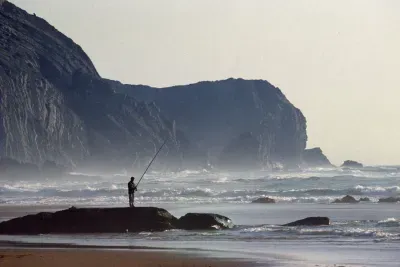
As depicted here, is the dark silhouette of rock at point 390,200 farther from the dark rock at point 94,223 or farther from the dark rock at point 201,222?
the dark rock at point 94,223

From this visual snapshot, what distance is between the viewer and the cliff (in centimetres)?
10312

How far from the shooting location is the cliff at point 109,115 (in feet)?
338

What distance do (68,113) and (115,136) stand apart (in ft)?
56.9

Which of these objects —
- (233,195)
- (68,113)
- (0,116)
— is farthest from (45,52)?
(233,195)

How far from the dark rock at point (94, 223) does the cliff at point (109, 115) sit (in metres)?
71.5

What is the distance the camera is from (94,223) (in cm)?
2669

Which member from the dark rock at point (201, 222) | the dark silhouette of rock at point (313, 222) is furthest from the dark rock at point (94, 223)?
the dark silhouette of rock at point (313, 222)

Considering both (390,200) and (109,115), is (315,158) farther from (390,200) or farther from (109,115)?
(390,200)

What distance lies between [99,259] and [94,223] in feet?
26.4

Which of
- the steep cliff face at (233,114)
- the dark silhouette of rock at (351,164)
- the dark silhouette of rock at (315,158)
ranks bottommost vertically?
the dark silhouette of rock at (351,164)

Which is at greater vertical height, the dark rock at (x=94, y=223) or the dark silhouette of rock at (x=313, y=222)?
the dark rock at (x=94, y=223)

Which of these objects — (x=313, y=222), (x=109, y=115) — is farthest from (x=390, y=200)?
(x=109, y=115)

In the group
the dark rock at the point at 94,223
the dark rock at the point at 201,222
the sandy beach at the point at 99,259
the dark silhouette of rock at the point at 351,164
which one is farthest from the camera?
the dark silhouette of rock at the point at 351,164

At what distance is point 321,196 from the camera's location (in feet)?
174
